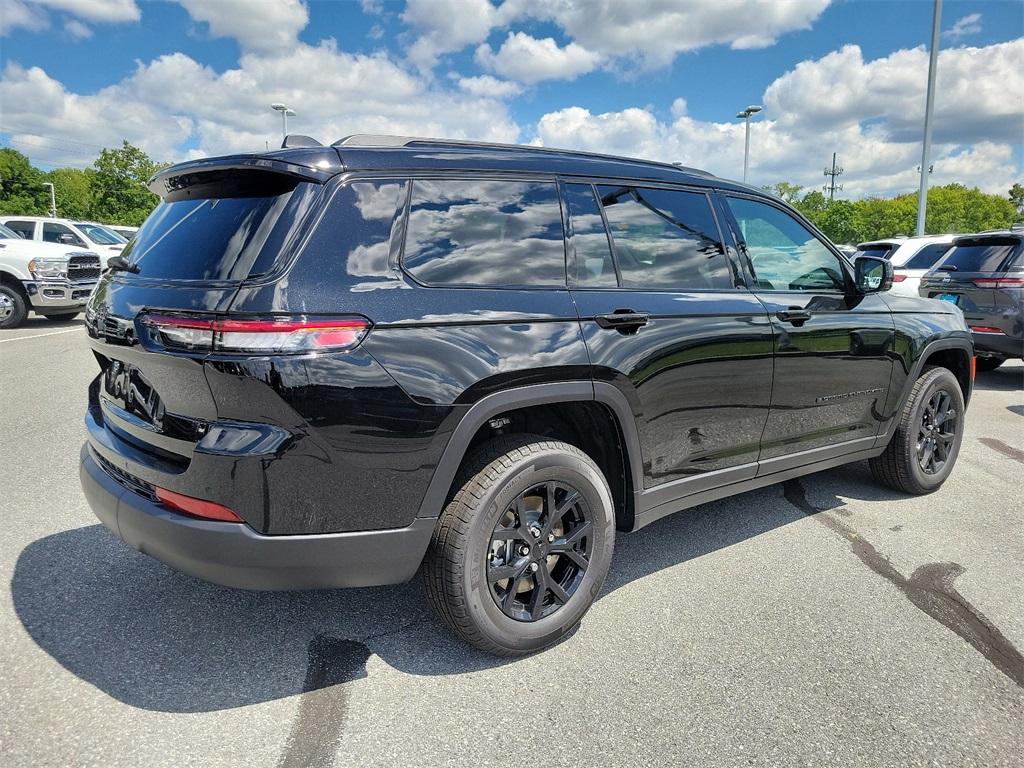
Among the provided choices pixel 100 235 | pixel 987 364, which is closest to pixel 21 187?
pixel 100 235

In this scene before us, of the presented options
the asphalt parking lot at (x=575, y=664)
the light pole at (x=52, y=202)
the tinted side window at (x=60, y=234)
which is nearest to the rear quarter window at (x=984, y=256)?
the asphalt parking lot at (x=575, y=664)

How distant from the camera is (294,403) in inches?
84.9

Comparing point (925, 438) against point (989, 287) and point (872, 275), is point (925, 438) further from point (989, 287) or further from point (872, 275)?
point (989, 287)

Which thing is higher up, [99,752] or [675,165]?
[675,165]

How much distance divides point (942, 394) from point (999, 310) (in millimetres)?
4478

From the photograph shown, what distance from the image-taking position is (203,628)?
286cm

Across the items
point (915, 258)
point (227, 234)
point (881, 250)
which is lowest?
point (227, 234)

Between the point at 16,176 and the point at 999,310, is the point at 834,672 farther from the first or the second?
the point at 16,176

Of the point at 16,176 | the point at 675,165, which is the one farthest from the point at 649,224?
the point at 16,176

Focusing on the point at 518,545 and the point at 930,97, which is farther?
the point at 930,97

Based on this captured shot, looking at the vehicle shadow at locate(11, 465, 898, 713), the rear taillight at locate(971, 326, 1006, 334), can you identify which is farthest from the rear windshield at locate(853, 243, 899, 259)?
the vehicle shadow at locate(11, 465, 898, 713)

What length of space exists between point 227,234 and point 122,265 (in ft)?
2.42

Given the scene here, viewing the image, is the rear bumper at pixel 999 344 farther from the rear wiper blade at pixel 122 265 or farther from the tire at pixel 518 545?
the rear wiper blade at pixel 122 265

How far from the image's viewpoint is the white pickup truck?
40.3 feet
